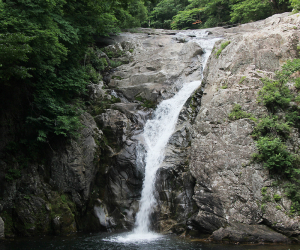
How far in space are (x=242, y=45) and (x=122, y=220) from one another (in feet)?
35.4

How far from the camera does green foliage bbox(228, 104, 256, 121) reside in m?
11.1

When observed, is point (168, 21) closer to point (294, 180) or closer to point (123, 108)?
point (123, 108)

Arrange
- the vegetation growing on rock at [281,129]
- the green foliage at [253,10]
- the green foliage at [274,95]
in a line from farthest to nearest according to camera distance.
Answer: the green foliage at [253,10]
the green foliage at [274,95]
the vegetation growing on rock at [281,129]

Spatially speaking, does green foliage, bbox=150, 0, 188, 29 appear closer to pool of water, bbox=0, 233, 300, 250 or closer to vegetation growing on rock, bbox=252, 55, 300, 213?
vegetation growing on rock, bbox=252, 55, 300, 213

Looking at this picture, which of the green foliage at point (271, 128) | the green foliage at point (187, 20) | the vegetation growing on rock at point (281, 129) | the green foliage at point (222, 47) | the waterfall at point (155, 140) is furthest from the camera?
the green foliage at point (187, 20)

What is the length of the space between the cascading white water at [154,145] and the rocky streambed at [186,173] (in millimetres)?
378

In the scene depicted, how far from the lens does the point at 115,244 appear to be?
925 centimetres

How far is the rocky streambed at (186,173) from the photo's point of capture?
9609 millimetres

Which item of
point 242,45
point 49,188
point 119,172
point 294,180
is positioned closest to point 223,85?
point 242,45

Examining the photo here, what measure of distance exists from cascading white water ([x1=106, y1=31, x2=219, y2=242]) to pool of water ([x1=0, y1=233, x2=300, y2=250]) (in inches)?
18.3

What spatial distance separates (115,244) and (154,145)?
583 cm

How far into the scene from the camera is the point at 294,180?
383 inches

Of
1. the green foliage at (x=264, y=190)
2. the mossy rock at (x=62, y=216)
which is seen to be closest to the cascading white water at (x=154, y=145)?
the mossy rock at (x=62, y=216)

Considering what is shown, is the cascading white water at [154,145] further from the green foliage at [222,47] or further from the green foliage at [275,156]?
the green foliage at [275,156]
